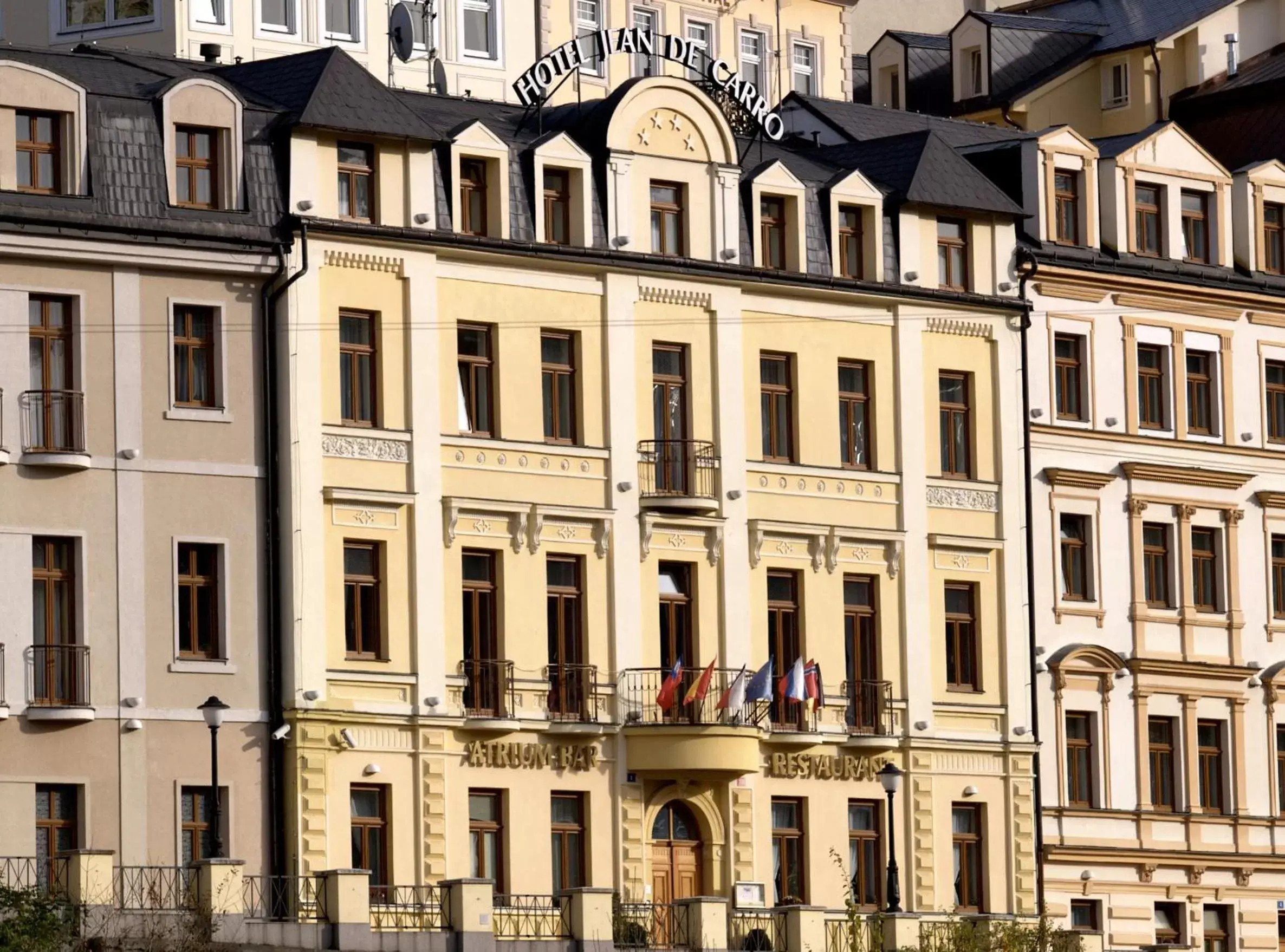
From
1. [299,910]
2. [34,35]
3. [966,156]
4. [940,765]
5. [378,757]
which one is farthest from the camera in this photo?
[34,35]

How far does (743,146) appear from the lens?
81.9 metres

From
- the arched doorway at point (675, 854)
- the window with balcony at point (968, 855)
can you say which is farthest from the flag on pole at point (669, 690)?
the window with balcony at point (968, 855)

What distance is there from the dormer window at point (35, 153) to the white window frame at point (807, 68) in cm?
3577

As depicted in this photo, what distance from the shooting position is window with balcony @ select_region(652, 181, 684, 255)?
256ft

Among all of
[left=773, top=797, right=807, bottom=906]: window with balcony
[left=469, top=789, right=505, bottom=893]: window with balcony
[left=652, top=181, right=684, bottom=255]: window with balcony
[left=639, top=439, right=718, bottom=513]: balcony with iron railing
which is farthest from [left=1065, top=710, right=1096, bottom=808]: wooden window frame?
[left=469, top=789, right=505, bottom=893]: window with balcony

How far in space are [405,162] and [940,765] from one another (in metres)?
15.8

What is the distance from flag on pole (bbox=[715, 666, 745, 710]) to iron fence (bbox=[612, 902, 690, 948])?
19.6 feet

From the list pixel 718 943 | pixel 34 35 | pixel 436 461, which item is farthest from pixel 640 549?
pixel 34 35

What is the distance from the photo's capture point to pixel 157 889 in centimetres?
6369

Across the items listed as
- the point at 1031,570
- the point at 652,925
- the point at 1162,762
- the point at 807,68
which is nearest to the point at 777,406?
the point at 1031,570

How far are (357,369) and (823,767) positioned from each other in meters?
12.0

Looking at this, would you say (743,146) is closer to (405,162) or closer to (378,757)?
(405,162)

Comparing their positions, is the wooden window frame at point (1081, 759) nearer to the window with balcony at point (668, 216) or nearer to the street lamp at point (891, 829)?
the street lamp at point (891, 829)

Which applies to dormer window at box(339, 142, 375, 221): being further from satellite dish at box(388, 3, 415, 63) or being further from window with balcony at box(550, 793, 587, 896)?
satellite dish at box(388, 3, 415, 63)
